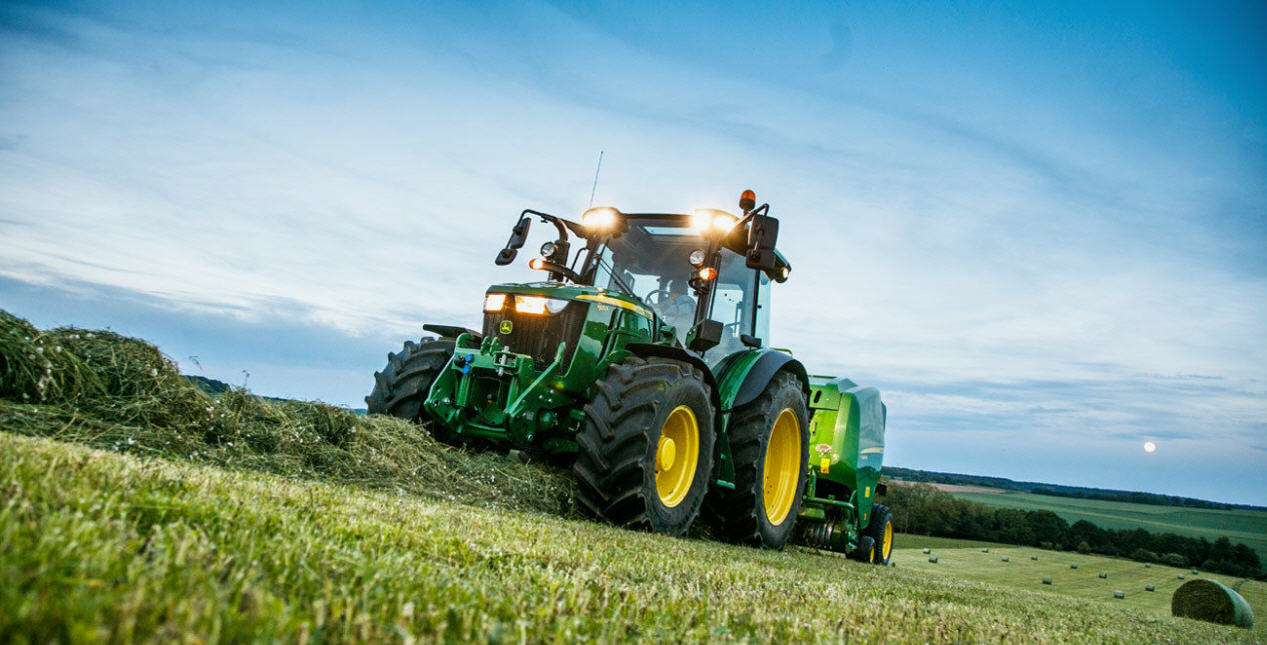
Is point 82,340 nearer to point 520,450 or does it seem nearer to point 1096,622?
point 520,450

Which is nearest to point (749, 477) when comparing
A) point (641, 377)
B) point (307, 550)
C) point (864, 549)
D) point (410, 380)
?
point (641, 377)

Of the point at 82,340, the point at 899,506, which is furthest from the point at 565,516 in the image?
the point at 899,506

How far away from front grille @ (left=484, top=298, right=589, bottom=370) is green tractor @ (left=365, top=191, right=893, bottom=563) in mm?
12

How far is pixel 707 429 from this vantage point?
616 centimetres

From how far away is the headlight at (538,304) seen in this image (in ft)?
20.9

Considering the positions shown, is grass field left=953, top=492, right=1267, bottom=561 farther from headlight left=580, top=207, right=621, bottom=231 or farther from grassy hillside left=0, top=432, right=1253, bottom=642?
grassy hillside left=0, top=432, right=1253, bottom=642

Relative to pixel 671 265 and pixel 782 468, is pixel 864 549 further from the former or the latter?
pixel 671 265

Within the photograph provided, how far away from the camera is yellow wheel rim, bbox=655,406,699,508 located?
584 centimetres

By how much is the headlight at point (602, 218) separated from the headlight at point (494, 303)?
4.68 ft

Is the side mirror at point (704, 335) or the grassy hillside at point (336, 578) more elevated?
the side mirror at point (704, 335)

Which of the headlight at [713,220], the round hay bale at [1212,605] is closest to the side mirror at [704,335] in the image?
the headlight at [713,220]

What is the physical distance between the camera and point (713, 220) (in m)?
7.36

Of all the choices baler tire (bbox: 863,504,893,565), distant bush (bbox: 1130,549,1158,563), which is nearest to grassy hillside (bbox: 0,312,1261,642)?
baler tire (bbox: 863,504,893,565)

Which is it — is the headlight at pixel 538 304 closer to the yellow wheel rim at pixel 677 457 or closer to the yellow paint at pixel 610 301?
the yellow paint at pixel 610 301
